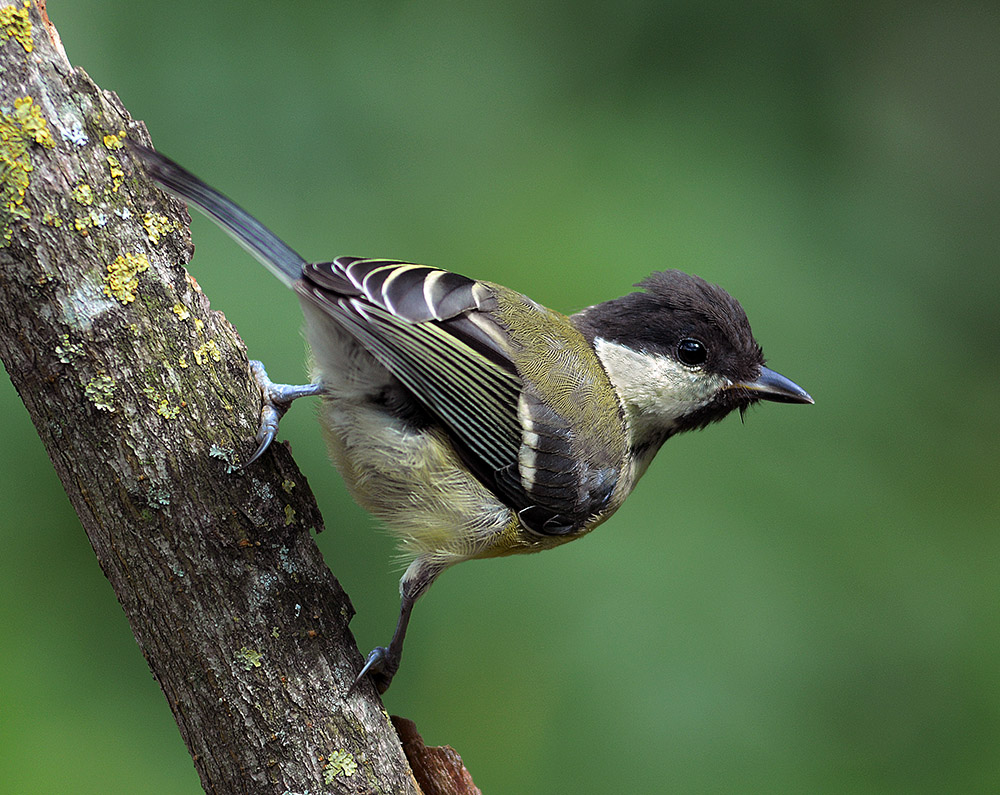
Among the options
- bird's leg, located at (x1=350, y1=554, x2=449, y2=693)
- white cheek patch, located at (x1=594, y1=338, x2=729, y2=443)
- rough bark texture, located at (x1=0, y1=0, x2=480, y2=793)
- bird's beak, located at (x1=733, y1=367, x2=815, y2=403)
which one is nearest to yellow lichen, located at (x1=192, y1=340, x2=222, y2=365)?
rough bark texture, located at (x1=0, y1=0, x2=480, y2=793)

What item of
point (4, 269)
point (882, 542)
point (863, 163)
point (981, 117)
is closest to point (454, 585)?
point (882, 542)

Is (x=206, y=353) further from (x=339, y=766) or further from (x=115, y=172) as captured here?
(x=339, y=766)

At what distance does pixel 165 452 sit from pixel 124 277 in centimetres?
27

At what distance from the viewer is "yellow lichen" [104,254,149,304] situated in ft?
4.73

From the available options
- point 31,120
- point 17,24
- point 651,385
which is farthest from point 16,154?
point 651,385

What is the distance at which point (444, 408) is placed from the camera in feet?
5.98

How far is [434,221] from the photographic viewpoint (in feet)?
9.50

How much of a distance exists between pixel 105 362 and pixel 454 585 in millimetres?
1325

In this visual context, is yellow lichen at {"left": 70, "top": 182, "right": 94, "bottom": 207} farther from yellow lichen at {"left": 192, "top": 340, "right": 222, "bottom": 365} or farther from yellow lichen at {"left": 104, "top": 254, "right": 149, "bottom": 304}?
yellow lichen at {"left": 192, "top": 340, "right": 222, "bottom": 365}

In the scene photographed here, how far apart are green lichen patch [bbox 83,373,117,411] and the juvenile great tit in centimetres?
24

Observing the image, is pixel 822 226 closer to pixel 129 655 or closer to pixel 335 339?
pixel 335 339

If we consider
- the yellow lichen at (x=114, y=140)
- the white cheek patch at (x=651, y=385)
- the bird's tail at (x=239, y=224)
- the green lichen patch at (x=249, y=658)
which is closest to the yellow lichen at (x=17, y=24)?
the yellow lichen at (x=114, y=140)

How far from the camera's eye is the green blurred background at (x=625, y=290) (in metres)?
2.44

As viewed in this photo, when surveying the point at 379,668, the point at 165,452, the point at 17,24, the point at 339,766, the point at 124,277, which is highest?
the point at 17,24
